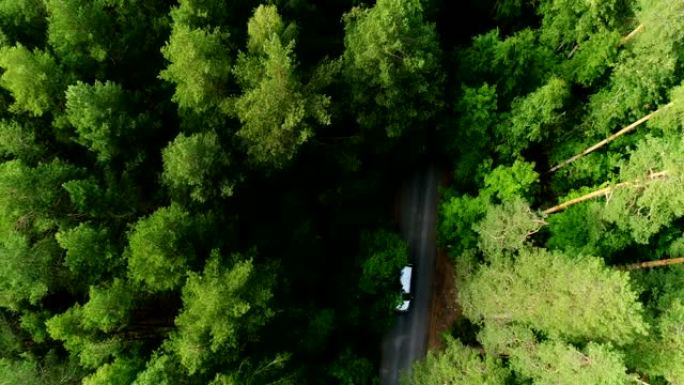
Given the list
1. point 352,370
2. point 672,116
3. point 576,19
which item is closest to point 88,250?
point 352,370

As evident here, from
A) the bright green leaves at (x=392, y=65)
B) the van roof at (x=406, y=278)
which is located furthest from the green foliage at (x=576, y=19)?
the van roof at (x=406, y=278)

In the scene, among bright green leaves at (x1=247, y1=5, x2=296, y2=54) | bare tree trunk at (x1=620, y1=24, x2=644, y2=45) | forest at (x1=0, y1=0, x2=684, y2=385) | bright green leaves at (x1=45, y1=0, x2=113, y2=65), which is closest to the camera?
forest at (x1=0, y1=0, x2=684, y2=385)

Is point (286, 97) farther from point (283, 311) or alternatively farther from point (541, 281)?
point (541, 281)

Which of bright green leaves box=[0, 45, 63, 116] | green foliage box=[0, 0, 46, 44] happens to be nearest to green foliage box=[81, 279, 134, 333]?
bright green leaves box=[0, 45, 63, 116]

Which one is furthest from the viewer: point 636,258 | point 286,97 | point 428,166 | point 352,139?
point 428,166

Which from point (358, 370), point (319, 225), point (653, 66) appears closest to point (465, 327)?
point (358, 370)

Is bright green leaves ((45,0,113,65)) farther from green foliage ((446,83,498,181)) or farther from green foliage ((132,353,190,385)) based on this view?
green foliage ((446,83,498,181))
